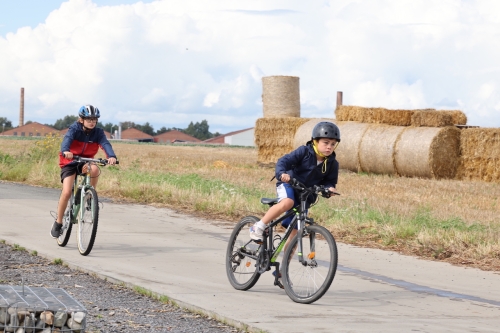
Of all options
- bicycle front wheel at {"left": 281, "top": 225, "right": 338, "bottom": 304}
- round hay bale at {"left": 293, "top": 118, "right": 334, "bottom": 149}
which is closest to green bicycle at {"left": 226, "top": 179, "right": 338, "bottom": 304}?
bicycle front wheel at {"left": 281, "top": 225, "right": 338, "bottom": 304}

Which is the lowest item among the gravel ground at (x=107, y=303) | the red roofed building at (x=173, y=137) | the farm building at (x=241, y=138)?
the gravel ground at (x=107, y=303)

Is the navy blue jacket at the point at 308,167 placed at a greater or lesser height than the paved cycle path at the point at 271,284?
greater

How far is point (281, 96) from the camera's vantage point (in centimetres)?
3003

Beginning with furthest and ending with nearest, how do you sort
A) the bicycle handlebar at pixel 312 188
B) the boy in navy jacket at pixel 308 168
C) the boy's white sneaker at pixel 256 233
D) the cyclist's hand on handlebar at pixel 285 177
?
the boy's white sneaker at pixel 256 233 < the boy in navy jacket at pixel 308 168 < the bicycle handlebar at pixel 312 188 < the cyclist's hand on handlebar at pixel 285 177

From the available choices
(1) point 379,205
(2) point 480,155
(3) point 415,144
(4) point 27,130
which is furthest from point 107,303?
(4) point 27,130

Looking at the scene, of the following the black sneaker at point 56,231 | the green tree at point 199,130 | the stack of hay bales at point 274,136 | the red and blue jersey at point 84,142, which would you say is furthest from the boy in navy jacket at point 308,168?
the green tree at point 199,130

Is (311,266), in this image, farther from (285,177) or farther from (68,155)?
(68,155)

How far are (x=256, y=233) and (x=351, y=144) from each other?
61.4ft

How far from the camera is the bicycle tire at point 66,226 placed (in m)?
10.9

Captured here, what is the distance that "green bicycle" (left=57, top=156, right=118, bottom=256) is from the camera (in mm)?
10297

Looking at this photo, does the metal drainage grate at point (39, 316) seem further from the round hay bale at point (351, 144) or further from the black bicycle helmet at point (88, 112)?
the round hay bale at point (351, 144)

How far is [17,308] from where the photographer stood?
5.71 m

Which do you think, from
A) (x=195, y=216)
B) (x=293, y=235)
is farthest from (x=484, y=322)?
(x=195, y=216)

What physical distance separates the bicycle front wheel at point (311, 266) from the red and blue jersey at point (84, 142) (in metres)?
3.63
